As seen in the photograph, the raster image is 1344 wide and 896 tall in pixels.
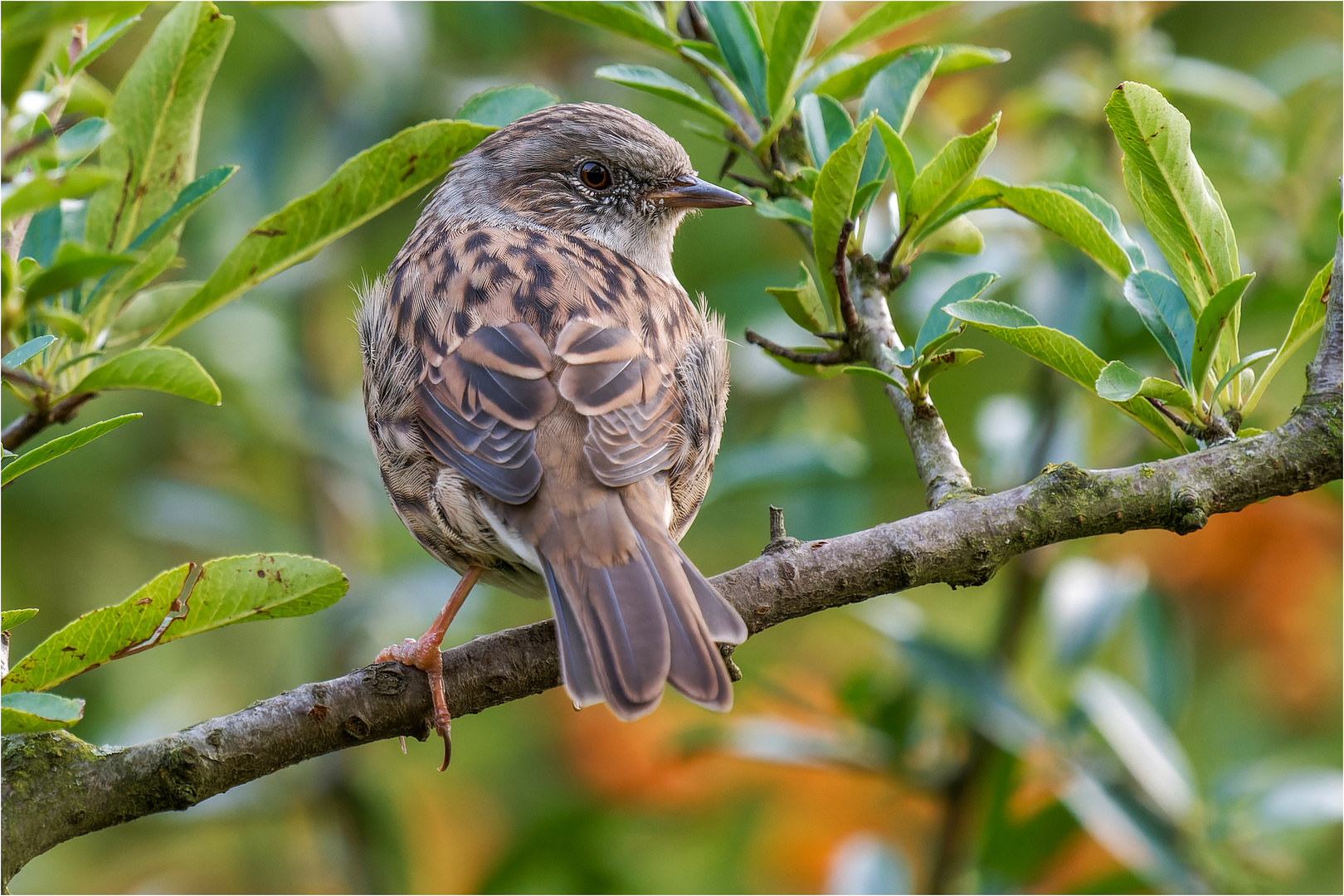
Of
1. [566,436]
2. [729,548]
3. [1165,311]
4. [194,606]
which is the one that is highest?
[729,548]

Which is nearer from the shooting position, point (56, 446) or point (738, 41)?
point (56, 446)

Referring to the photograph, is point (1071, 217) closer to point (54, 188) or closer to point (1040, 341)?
point (1040, 341)

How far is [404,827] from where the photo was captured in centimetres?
Answer: 514

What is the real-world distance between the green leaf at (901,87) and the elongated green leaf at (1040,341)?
74 cm

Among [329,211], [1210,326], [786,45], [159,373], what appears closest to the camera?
[159,373]

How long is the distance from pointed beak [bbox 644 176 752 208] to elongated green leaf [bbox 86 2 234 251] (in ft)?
5.49

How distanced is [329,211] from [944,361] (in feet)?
4.62

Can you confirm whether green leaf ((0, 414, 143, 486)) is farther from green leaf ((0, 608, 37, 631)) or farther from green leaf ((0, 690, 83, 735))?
green leaf ((0, 690, 83, 735))

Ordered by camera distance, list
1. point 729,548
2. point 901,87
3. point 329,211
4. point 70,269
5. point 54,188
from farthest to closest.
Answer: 1. point 729,548
2. point 901,87
3. point 329,211
4. point 70,269
5. point 54,188

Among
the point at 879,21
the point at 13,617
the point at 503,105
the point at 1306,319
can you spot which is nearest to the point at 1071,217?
the point at 1306,319

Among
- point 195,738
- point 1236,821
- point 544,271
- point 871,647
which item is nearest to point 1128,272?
point 544,271

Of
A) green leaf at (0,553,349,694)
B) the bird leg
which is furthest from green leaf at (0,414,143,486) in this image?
the bird leg

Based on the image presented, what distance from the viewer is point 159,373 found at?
2375mm

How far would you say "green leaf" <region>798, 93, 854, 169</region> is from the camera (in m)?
3.02
